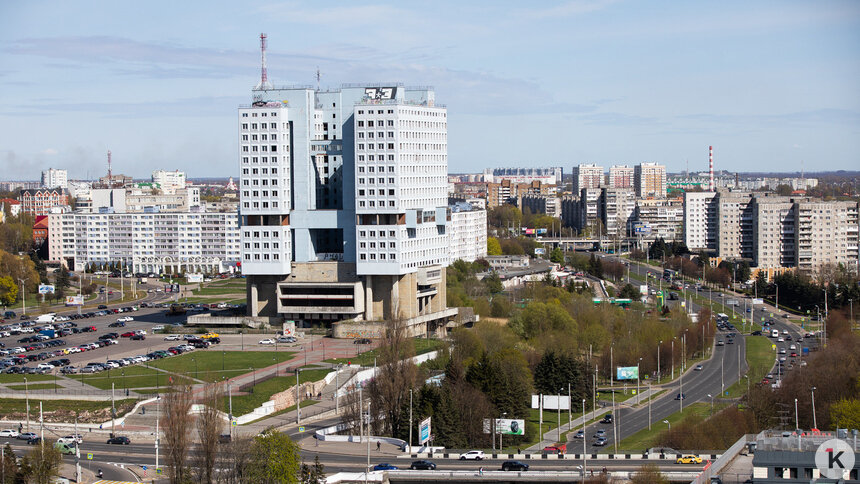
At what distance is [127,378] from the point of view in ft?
228

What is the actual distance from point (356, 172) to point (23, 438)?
3844 centimetres

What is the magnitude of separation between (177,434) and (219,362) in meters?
30.5

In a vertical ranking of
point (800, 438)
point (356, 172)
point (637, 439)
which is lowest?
point (637, 439)

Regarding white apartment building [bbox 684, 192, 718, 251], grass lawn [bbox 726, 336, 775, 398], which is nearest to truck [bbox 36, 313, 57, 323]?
grass lawn [bbox 726, 336, 775, 398]

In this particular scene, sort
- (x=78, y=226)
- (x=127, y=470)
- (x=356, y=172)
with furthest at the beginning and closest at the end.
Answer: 1. (x=78, y=226)
2. (x=356, y=172)
3. (x=127, y=470)

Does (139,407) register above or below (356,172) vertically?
below

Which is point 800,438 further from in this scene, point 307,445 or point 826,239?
point 826,239

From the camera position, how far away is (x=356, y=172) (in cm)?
8719

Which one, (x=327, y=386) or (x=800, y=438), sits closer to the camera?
(x=800, y=438)

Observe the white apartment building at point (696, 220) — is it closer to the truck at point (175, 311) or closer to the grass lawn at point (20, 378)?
the truck at point (175, 311)

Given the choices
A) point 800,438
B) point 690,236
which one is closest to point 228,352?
point 800,438

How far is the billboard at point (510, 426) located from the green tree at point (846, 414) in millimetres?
14723

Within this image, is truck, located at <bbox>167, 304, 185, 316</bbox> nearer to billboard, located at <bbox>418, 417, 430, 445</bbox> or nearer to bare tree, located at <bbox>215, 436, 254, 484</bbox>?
billboard, located at <bbox>418, 417, 430, 445</bbox>

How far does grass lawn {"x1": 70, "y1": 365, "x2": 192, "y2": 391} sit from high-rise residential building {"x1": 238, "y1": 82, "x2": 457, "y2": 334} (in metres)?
18.4
